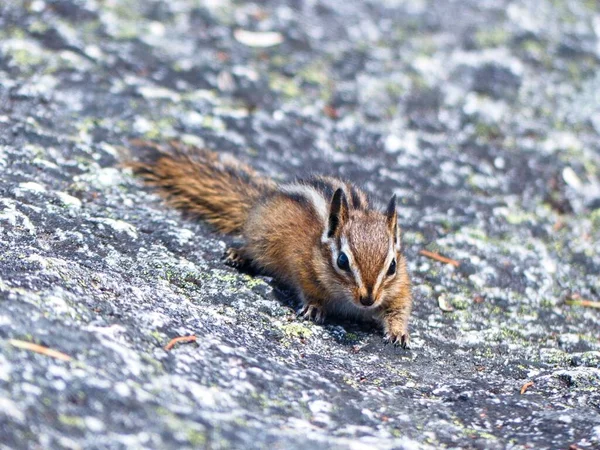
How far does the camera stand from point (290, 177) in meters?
5.18

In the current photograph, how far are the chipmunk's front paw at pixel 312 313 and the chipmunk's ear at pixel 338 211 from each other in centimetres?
41

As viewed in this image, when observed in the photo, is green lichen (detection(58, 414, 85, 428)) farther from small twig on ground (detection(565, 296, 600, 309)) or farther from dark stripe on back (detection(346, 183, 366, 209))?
small twig on ground (detection(565, 296, 600, 309))

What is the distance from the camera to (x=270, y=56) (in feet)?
20.1

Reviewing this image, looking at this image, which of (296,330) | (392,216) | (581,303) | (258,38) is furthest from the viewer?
(258,38)

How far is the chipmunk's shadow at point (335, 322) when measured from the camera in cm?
388

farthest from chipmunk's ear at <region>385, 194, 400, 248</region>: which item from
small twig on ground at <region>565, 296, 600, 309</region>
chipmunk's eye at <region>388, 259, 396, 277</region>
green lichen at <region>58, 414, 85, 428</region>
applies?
green lichen at <region>58, 414, 85, 428</region>

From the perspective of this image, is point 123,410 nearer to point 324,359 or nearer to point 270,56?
point 324,359

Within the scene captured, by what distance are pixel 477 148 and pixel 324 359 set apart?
2832mm

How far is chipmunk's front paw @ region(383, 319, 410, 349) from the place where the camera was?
3.84m

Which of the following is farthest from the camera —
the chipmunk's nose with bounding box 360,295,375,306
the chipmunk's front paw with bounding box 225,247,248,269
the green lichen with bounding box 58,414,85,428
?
the chipmunk's front paw with bounding box 225,247,248,269

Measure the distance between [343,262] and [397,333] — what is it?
0.44m

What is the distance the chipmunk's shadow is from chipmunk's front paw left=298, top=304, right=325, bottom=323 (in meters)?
0.03

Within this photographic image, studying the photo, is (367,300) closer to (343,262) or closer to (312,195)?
(343,262)

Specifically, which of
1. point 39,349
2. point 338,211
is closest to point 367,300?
point 338,211
